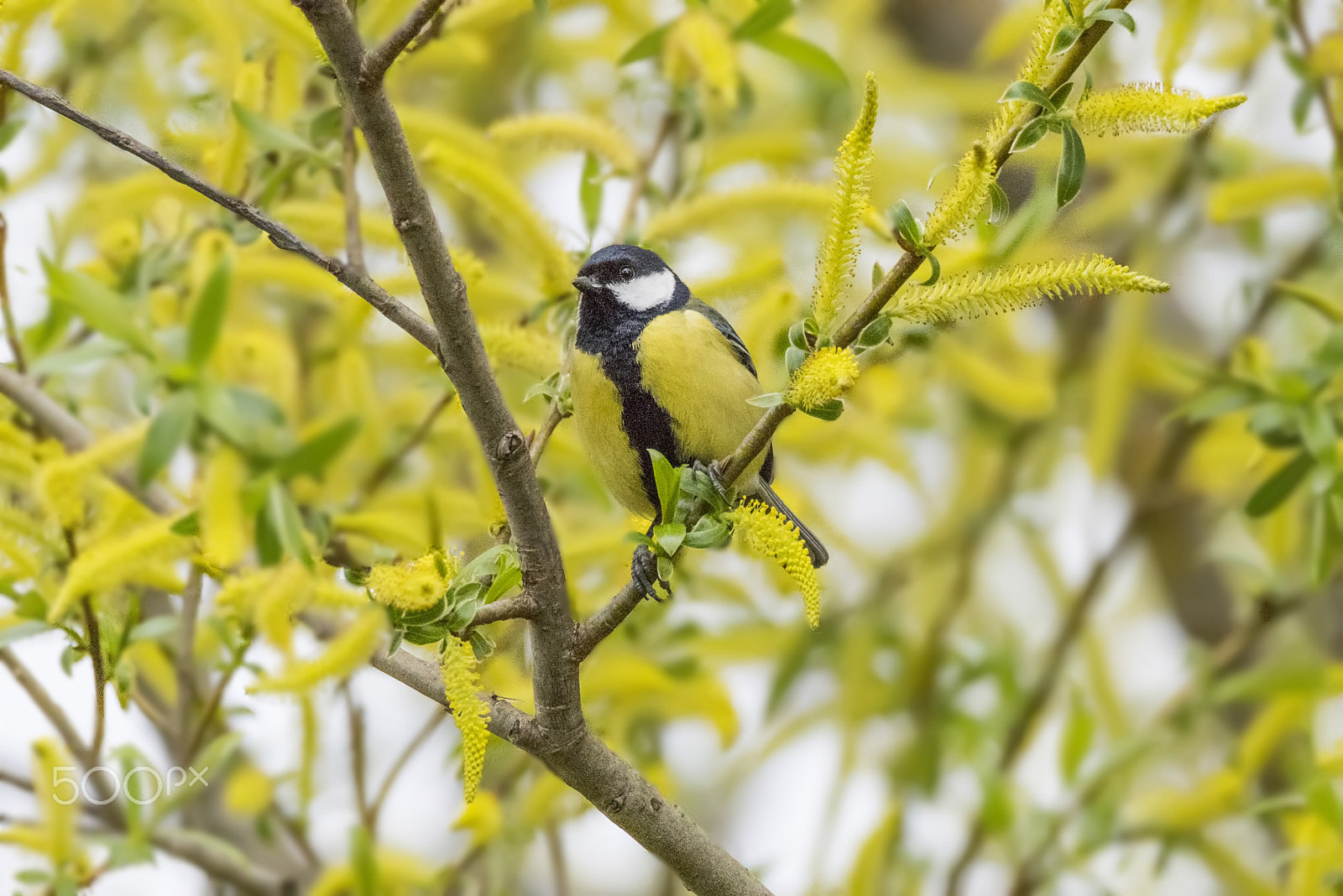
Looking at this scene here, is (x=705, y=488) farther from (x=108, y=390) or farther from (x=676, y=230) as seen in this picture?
(x=108, y=390)

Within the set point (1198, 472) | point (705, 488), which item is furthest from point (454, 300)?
point (1198, 472)

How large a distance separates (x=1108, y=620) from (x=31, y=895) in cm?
295

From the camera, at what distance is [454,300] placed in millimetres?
1217

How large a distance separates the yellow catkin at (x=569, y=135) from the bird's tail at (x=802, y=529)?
566mm

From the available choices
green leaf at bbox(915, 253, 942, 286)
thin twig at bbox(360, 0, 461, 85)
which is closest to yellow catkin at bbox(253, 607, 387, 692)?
thin twig at bbox(360, 0, 461, 85)

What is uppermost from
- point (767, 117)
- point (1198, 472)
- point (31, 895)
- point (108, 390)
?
point (767, 117)

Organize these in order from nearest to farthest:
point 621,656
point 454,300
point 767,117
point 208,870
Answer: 1. point 454,300
2. point 208,870
3. point 621,656
4. point 767,117

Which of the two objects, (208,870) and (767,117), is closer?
(208,870)

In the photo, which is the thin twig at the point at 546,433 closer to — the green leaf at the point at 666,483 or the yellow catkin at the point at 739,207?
the green leaf at the point at 666,483

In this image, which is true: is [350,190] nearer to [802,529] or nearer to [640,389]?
[640,389]

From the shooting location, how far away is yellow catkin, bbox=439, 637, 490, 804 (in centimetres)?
122

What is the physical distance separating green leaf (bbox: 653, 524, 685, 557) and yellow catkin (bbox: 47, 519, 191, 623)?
0.51m

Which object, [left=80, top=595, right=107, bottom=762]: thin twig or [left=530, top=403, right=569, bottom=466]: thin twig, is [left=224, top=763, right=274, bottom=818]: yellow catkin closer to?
[left=80, top=595, right=107, bottom=762]: thin twig

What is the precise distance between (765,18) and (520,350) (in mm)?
619
